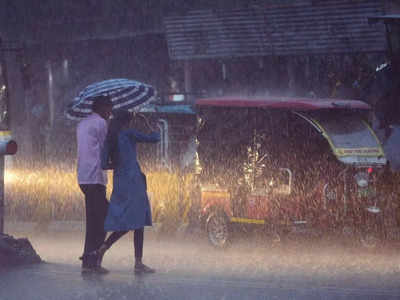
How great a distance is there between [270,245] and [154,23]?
49.6 feet

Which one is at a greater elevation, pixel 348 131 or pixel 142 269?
pixel 348 131

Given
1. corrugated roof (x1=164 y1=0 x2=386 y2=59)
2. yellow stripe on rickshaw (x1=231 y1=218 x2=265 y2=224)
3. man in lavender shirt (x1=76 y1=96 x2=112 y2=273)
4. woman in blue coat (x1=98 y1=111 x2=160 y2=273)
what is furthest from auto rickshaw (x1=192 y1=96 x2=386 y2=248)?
corrugated roof (x1=164 y1=0 x2=386 y2=59)

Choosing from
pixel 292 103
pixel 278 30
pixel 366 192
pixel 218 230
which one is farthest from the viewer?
pixel 278 30

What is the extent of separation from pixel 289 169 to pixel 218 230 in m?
1.47

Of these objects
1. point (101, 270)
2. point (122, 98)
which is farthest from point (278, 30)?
point (101, 270)

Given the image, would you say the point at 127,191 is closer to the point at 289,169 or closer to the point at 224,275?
the point at 224,275

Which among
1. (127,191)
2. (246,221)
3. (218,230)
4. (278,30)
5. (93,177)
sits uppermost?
(278,30)

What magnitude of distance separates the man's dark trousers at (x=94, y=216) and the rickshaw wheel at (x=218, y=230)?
12.3ft

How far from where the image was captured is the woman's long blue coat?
10.1m

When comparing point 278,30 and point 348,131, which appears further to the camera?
point 278,30

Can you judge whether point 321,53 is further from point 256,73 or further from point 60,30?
point 60,30

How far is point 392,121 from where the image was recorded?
18.0 metres

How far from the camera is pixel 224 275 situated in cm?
1042

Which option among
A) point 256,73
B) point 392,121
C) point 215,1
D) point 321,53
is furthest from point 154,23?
point 392,121
